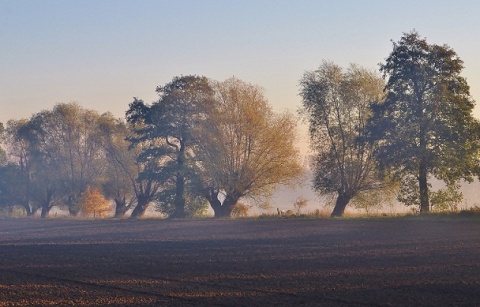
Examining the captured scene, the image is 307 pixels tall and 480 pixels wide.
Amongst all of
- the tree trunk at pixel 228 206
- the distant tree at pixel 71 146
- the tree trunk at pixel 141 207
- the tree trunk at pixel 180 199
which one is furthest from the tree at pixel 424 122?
the distant tree at pixel 71 146

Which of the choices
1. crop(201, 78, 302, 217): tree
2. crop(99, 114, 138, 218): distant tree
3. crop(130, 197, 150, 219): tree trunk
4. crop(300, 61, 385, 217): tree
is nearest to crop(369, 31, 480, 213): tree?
crop(300, 61, 385, 217): tree

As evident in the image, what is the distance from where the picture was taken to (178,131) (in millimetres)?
66375

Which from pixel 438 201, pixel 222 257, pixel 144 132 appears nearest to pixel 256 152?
pixel 144 132

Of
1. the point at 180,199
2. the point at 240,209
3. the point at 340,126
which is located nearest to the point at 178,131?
the point at 180,199

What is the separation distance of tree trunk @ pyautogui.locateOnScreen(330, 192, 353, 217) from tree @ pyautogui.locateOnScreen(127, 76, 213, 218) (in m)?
14.9

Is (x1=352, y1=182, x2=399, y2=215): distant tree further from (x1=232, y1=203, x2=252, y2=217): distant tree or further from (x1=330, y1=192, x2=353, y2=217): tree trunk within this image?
(x1=232, y1=203, x2=252, y2=217): distant tree

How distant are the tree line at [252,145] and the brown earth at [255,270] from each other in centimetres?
1315

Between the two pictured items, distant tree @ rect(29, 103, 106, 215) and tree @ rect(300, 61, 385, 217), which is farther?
distant tree @ rect(29, 103, 106, 215)

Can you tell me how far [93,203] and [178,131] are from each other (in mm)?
18212

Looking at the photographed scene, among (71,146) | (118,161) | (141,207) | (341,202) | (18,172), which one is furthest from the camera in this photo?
(18,172)

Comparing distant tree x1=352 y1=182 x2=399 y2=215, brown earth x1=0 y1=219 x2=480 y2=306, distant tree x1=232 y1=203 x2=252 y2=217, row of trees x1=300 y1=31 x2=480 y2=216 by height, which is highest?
row of trees x1=300 y1=31 x2=480 y2=216

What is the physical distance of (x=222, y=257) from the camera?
2561 centimetres

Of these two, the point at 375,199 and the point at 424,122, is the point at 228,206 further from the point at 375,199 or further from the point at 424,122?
the point at 424,122

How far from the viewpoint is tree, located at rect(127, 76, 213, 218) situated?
65.2m
